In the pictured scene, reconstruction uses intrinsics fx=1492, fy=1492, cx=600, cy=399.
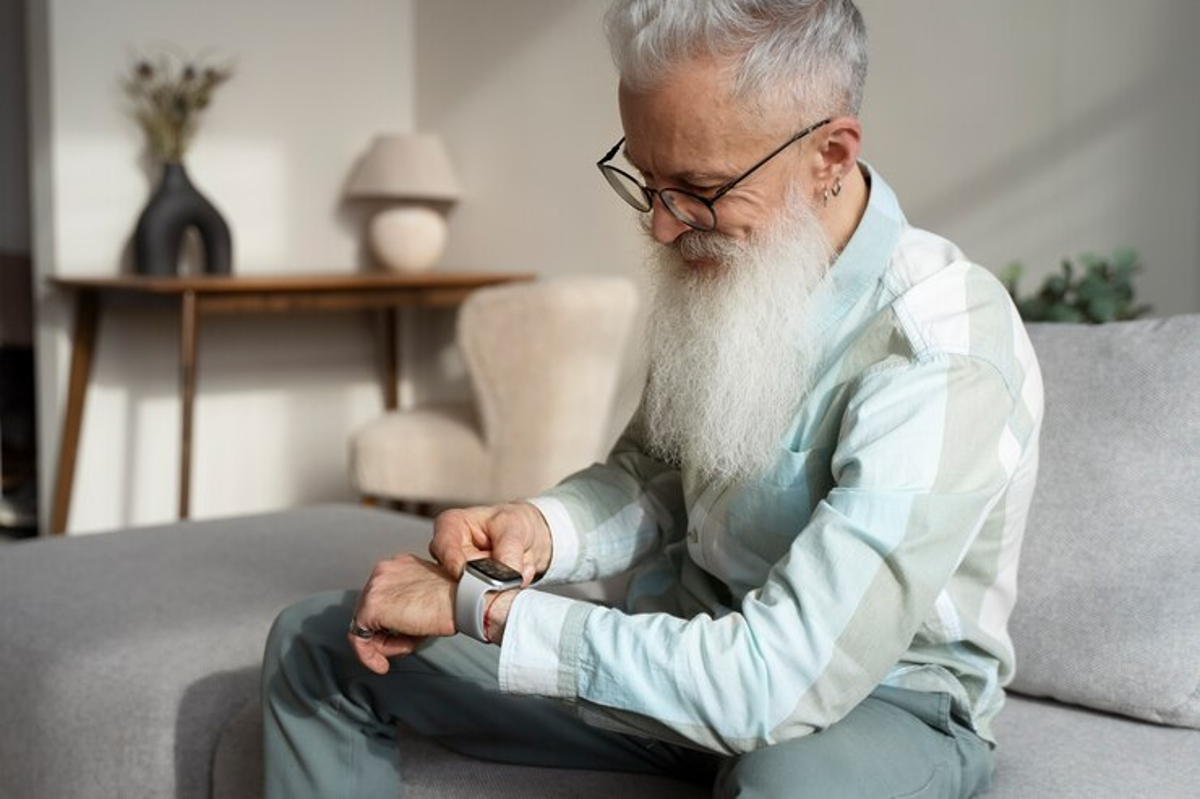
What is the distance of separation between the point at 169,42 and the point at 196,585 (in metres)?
2.86

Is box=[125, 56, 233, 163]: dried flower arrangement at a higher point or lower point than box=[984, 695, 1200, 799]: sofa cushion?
higher

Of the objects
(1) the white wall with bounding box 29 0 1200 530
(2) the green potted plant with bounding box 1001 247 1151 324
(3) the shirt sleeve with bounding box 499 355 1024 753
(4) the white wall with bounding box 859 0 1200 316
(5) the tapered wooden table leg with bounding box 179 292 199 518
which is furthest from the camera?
(5) the tapered wooden table leg with bounding box 179 292 199 518

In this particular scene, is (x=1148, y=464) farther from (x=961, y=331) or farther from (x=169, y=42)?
(x=169, y=42)

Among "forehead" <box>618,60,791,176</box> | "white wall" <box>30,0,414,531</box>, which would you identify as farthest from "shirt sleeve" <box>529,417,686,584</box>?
"white wall" <box>30,0,414,531</box>

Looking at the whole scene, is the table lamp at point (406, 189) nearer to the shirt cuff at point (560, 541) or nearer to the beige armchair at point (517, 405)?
the beige armchair at point (517, 405)

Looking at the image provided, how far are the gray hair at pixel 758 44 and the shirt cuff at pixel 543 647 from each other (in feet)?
1.50

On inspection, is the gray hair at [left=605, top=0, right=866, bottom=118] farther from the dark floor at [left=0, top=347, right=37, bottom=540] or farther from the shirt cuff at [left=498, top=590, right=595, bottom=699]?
the dark floor at [left=0, top=347, right=37, bottom=540]

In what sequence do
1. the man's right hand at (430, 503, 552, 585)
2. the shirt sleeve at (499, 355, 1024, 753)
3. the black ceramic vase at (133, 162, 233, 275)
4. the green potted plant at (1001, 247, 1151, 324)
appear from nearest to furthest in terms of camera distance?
the shirt sleeve at (499, 355, 1024, 753), the man's right hand at (430, 503, 552, 585), the green potted plant at (1001, 247, 1151, 324), the black ceramic vase at (133, 162, 233, 275)

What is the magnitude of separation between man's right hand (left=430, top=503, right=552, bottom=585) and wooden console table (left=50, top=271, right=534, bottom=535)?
2618 millimetres

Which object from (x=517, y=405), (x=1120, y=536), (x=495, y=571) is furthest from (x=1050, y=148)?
(x=495, y=571)

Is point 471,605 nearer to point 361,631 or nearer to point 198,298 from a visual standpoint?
point 361,631

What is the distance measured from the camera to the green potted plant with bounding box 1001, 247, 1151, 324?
2691 millimetres

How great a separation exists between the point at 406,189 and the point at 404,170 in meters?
0.07

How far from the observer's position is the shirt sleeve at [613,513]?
5.14 feet
